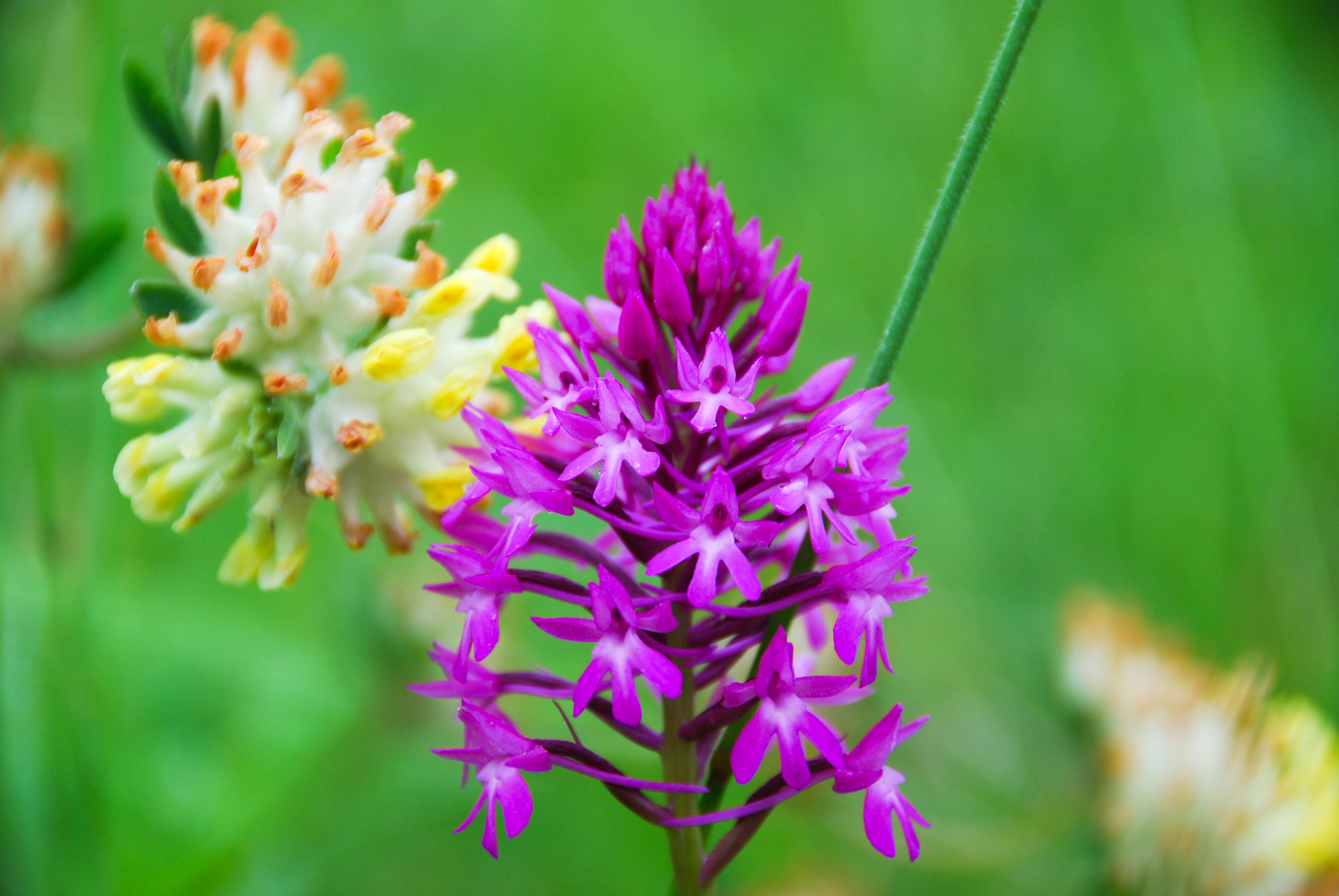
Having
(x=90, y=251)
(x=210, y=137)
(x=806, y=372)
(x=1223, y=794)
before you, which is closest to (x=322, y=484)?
(x=210, y=137)

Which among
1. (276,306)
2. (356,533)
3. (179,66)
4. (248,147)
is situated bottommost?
(356,533)

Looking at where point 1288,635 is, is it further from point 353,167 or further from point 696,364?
point 353,167

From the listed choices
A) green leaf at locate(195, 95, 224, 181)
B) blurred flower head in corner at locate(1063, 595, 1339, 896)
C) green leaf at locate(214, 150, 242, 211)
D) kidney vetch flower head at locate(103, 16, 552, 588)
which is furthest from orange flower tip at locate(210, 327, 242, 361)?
blurred flower head in corner at locate(1063, 595, 1339, 896)

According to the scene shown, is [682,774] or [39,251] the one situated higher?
[39,251]

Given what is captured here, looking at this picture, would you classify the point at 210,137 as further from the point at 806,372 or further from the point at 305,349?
the point at 806,372

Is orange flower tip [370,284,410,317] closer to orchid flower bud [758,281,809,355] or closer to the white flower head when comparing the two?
orchid flower bud [758,281,809,355]

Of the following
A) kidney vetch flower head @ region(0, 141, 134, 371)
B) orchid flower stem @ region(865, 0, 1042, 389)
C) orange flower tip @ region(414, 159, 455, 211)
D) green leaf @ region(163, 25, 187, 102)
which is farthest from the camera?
kidney vetch flower head @ region(0, 141, 134, 371)
